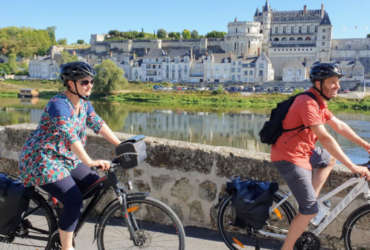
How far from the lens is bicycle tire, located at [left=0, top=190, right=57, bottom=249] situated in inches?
109

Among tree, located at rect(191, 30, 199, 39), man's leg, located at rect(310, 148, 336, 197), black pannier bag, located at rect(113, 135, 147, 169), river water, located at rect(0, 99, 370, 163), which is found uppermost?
tree, located at rect(191, 30, 199, 39)

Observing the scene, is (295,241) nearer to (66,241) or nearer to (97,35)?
(66,241)

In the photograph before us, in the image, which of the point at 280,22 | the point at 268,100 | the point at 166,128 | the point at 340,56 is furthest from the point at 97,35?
the point at 166,128

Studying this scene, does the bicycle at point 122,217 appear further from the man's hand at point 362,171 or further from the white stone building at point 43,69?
the white stone building at point 43,69

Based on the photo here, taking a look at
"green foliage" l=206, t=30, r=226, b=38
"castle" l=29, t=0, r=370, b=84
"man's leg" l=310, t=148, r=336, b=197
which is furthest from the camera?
"green foliage" l=206, t=30, r=226, b=38

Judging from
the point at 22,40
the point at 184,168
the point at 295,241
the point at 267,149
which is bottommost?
the point at 267,149

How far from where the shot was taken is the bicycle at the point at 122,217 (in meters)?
2.64

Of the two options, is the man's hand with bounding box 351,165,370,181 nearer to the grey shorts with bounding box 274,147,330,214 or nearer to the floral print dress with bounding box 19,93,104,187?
the grey shorts with bounding box 274,147,330,214

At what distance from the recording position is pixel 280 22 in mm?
105312

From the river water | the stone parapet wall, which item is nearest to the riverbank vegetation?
the river water

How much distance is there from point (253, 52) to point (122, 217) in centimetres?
10579

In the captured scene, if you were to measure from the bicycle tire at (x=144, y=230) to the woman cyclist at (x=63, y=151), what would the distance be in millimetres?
243

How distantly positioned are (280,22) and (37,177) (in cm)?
11037

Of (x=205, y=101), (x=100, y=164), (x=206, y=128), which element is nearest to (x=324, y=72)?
(x=100, y=164)
